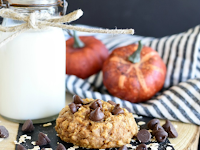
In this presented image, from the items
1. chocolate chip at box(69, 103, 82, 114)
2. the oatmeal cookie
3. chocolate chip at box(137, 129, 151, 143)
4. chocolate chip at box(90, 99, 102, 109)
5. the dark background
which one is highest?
the dark background

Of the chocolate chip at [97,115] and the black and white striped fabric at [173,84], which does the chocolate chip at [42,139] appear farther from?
the black and white striped fabric at [173,84]

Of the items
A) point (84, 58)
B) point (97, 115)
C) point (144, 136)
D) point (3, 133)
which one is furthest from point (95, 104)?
point (84, 58)

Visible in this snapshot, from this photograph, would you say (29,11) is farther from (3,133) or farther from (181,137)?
(181,137)

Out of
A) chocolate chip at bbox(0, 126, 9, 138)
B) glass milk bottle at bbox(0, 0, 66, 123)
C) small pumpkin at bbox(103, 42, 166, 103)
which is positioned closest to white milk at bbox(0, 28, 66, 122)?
glass milk bottle at bbox(0, 0, 66, 123)

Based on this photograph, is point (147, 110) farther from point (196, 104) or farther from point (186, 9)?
point (186, 9)

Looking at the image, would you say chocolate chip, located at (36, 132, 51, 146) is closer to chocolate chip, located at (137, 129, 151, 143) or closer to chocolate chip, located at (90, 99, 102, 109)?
chocolate chip, located at (90, 99, 102, 109)

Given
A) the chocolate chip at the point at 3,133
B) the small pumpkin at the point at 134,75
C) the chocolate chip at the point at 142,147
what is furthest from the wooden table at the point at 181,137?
the small pumpkin at the point at 134,75
